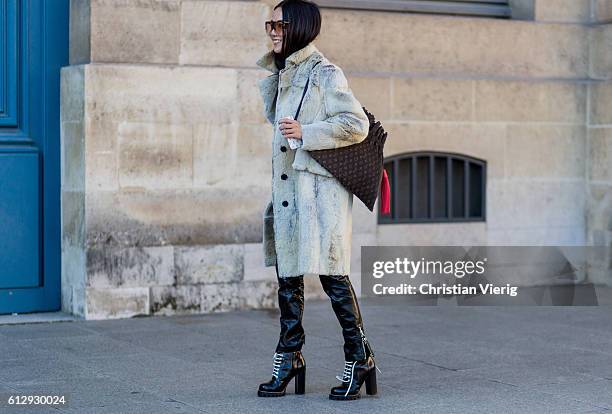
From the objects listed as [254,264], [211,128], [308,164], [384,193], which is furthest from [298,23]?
[254,264]

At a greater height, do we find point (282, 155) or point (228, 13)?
point (228, 13)

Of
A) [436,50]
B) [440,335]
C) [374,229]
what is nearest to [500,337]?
[440,335]

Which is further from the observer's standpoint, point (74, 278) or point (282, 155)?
point (74, 278)

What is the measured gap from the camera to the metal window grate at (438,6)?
11195 mm

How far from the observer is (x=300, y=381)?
702 cm

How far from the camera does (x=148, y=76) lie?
9797 millimetres

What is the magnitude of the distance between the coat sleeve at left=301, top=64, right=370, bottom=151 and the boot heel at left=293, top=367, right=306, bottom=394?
1254 millimetres

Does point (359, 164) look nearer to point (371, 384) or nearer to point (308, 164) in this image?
point (308, 164)

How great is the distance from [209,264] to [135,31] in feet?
6.36

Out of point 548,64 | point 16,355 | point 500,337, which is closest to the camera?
point 16,355

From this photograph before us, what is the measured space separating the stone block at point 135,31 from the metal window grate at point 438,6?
1.66 m

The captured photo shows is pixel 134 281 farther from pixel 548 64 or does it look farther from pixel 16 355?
pixel 548 64

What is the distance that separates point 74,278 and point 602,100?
5373mm

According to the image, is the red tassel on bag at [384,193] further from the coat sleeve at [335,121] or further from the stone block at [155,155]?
the stone block at [155,155]
